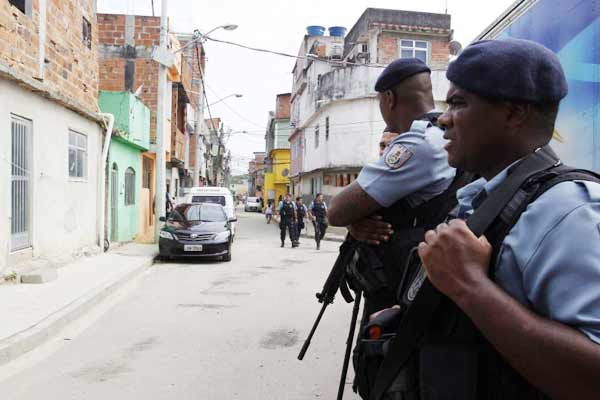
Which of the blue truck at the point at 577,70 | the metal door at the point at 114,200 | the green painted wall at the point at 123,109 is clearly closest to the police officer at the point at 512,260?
the blue truck at the point at 577,70

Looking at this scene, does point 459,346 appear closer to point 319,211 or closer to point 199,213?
point 199,213

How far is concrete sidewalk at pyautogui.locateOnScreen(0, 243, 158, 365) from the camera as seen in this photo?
5.27 meters

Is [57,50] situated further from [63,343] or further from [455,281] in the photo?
[455,281]

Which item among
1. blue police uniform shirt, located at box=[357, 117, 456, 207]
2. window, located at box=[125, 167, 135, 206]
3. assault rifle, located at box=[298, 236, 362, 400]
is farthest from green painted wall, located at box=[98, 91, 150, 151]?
blue police uniform shirt, located at box=[357, 117, 456, 207]

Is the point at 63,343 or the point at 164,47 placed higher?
the point at 164,47

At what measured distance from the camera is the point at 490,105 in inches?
48.4

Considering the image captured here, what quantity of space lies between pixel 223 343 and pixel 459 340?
4.54 m

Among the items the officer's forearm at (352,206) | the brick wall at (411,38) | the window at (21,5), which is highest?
the brick wall at (411,38)

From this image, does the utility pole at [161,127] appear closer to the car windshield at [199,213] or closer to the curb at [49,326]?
the car windshield at [199,213]

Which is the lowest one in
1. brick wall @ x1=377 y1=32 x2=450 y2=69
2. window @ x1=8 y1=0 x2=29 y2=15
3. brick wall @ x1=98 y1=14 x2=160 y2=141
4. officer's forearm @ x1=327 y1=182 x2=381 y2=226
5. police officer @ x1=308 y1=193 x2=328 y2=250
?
police officer @ x1=308 y1=193 x2=328 y2=250

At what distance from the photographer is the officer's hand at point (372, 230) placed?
6.69 ft

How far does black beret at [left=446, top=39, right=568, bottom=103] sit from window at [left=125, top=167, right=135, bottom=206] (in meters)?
16.3

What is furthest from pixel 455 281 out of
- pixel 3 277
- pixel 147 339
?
pixel 3 277

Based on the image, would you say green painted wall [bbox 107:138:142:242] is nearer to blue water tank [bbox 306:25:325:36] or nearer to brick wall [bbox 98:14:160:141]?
brick wall [bbox 98:14:160:141]
